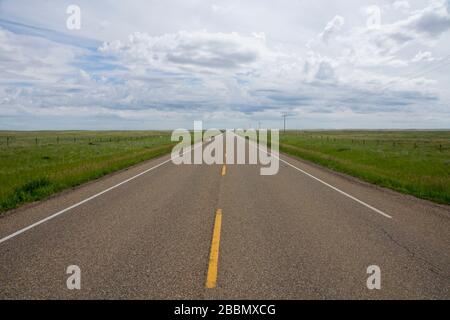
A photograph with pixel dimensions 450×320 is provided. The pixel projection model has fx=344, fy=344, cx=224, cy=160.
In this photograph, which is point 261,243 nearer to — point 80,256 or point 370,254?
point 370,254

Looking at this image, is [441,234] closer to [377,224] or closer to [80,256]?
[377,224]

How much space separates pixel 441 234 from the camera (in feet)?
21.9

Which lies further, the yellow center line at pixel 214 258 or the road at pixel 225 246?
the yellow center line at pixel 214 258

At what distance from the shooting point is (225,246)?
18.9ft

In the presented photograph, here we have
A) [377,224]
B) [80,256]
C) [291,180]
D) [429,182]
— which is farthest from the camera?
[291,180]

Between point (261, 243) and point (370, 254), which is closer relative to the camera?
point (370, 254)

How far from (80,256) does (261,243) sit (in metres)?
2.92

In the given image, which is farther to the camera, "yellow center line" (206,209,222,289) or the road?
"yellow center line" (206,209,222,289)

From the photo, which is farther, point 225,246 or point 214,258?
point 225,246

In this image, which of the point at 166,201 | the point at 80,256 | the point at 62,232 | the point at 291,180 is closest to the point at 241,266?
the point at 80,256

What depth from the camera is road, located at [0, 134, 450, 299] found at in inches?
167

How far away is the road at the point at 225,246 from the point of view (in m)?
4.24
